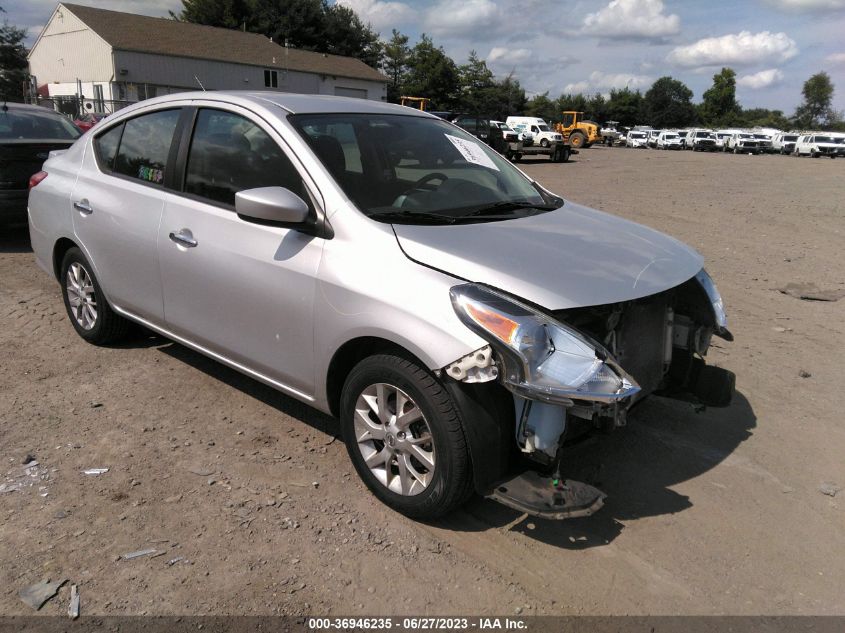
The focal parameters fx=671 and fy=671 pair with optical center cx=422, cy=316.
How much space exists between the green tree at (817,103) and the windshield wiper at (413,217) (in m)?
119

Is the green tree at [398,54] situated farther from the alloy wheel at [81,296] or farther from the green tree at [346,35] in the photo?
the alloy wheel at [81,296]

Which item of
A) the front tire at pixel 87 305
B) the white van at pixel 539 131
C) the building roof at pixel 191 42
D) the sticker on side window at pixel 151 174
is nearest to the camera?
the sticker on side window at pixel 151 174

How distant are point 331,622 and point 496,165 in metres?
2.92

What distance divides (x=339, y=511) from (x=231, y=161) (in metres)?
1.97

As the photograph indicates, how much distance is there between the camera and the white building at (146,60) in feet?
138

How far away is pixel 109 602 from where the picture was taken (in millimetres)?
2543

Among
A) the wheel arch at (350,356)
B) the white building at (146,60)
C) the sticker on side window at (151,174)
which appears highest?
the white building at (146,60)

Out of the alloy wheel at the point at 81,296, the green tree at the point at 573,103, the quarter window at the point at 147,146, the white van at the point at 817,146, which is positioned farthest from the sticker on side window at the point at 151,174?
the green tree at the point at 573,103

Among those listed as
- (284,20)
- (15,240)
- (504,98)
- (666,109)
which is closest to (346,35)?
(284,20)

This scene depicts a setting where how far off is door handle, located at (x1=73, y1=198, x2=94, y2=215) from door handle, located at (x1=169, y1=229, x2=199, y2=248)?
1083mm

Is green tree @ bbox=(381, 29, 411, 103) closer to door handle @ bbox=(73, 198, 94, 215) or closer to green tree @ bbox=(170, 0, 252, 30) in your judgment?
green tree @ bbox=(170, 0, 252, 30)

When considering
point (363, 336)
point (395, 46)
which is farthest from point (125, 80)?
point (363, 336)

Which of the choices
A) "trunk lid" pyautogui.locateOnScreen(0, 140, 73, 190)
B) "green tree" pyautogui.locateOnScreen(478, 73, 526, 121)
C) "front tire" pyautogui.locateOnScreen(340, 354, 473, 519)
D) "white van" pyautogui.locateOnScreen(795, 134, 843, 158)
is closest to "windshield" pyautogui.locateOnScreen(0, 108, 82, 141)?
"trunk lid" pyautogui.locateOnScreen(0, 140, 73, 190)

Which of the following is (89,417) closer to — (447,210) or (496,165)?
(447,210)
